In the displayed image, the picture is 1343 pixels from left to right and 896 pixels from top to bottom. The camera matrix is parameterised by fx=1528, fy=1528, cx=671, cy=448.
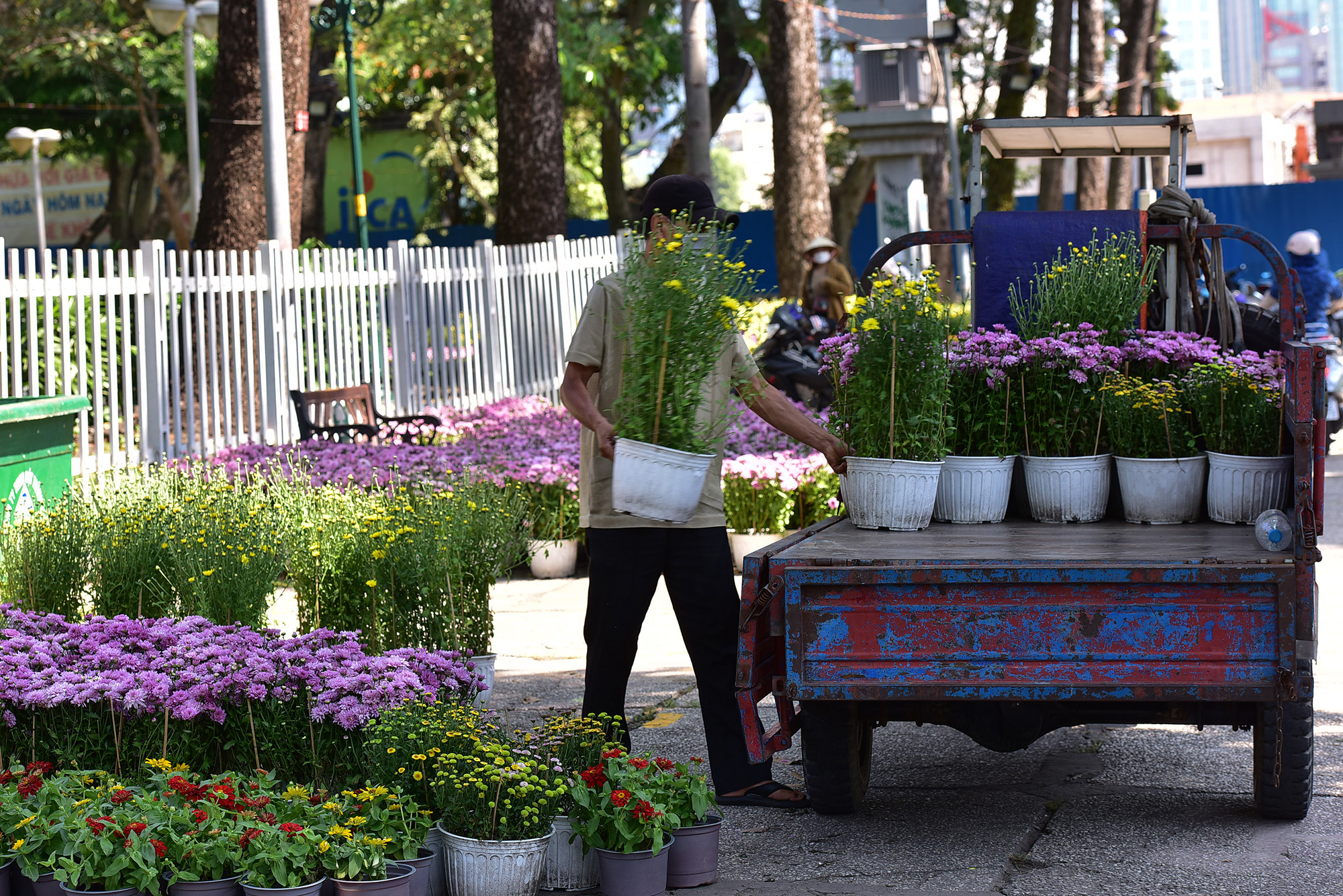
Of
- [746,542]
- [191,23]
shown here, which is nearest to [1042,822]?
[746,542]

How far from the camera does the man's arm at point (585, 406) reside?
4.65m

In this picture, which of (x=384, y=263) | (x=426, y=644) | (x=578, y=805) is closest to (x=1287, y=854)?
(x=578, y=805)

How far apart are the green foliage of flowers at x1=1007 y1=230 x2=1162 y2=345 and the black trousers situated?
1528 mm

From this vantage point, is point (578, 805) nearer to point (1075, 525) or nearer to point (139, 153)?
point (1075, 525)

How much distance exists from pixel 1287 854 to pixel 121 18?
107 feet

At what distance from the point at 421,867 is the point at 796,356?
10.9m

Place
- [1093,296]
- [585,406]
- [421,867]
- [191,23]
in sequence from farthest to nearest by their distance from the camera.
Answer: [191,23], [1093,296], [585,406], [421,867]

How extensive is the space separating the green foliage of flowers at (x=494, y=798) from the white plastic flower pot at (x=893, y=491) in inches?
59.2

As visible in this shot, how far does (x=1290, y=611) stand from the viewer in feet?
13.5

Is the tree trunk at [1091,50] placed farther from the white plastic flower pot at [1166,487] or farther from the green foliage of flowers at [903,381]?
the green foliage of flowers at [903,381]

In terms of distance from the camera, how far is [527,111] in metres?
16.9

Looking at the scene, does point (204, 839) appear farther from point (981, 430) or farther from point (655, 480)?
point (981, 430)

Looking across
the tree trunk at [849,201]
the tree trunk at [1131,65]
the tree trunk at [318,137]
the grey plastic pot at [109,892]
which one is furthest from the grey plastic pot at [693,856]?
the tree trunk at [849,201]

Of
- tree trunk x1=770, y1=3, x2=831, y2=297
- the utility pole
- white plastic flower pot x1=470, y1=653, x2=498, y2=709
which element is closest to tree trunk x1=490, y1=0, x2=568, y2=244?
tree trunk x1=770, y1=3, x2=831, y2=297
